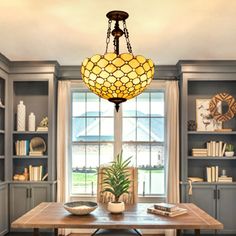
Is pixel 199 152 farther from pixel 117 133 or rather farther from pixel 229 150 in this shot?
pixel 117 133

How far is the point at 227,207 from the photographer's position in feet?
16.9

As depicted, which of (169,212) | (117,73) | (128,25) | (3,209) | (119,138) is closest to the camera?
(117,73)

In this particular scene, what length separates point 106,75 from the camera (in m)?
2.66

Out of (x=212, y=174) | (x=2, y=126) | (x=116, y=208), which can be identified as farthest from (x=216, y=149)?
(x=2, y=126)

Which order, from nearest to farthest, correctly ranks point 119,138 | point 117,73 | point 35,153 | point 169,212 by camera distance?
point 117,73
point 169,212
point 35,153
point 119,138

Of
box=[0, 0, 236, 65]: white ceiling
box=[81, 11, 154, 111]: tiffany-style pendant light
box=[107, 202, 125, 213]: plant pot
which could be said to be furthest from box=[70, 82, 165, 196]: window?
box=[81, 11, 154, 111]: tiffany-style pendant light

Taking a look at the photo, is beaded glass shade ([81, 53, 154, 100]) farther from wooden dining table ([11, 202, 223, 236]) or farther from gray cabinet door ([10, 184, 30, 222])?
gray cabinet door ([10, 184, 30, 222])

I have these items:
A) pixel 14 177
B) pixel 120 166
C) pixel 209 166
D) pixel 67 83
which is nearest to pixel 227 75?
pixel 209 166

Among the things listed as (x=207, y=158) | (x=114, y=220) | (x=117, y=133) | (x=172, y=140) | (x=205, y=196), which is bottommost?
(x=205, y=196)

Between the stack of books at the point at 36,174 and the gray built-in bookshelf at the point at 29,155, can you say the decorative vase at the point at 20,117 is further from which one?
the stack of books at the point at 36,174

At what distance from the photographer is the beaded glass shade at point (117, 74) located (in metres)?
2.63

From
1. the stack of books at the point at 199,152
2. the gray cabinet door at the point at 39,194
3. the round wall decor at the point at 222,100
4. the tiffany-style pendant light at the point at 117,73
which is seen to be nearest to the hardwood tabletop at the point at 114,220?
the tiffany-style pendant light at the point at 117,73

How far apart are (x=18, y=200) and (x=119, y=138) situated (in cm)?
178

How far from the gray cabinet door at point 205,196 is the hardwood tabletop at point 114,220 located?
5.83 ft
